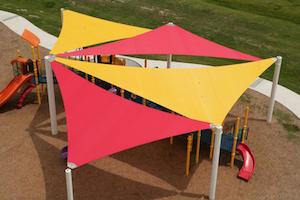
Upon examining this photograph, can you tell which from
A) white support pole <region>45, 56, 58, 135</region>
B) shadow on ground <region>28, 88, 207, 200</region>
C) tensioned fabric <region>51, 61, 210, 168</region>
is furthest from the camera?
white support pole <region>45, 56, 58, 135</region>

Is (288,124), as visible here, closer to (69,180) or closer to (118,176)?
(118,176)

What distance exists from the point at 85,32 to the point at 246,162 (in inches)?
281

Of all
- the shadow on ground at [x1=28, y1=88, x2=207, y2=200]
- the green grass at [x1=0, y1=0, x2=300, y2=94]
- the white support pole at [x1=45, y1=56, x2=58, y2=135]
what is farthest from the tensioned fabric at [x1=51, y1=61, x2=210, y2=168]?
the green grass at [x1=0, y1=0, x2=300, y2=94]

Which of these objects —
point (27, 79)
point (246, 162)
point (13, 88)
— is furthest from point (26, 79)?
point (246, 162)

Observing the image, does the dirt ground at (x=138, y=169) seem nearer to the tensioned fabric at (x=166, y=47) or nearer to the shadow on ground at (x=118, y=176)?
the shadow on ground at (x=118, y=176)

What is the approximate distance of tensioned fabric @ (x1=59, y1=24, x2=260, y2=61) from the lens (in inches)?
500

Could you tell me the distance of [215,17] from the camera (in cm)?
2386

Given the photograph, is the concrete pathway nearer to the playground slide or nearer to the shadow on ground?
Answer: the shadow on ground

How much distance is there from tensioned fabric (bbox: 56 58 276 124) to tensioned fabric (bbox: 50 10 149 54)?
5.83 ft

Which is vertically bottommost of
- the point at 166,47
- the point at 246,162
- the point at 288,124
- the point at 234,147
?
the point at 246,162

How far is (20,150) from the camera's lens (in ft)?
39.4

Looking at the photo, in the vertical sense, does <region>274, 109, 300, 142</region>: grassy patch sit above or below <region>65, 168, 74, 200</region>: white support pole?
below

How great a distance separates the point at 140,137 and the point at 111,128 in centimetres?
74

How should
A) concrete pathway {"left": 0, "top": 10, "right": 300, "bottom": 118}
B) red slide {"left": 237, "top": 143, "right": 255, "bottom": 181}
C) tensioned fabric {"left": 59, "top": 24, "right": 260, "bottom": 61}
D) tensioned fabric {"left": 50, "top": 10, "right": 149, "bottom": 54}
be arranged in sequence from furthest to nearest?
concrete pathway {"left": 0, "top": 10, "right": 300, "bottom": 118}, tensioned fabric {"left": 50, "top": 10, "right": 149, "bottom": 54}, tensioned fabric {"left": 59, "top": 24, "right": 260, "bottom": 61}, red slide {"left": 237, "top": 143, "right": 255, "bottom": 181}
